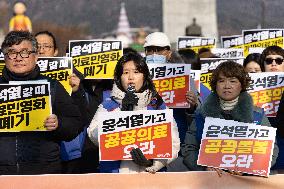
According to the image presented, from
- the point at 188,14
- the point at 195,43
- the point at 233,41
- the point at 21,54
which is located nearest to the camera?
the point at 21,54

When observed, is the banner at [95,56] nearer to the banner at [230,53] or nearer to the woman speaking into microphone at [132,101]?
the woman speaking into microphone at [132,101]

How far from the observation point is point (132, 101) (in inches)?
231

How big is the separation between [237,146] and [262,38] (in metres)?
6.75

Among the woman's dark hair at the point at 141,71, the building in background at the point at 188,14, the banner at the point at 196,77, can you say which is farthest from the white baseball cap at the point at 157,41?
the building in background at the point at 188,14

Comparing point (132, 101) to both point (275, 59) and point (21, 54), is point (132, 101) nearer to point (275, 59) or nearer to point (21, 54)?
point (21, 54)

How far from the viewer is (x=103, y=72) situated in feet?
28.3

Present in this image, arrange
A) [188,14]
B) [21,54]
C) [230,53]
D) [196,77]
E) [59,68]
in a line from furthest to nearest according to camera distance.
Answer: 1. [188,14]
2. [230,53]
3. [196,77]
4. [59,68]
5. [21,54]

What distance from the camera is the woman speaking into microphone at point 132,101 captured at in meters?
5.84

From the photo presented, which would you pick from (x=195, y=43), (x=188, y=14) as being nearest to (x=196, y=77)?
(x=195, y=43)

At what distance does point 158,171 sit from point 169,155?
25cm

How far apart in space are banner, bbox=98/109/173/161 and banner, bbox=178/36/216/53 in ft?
24.6

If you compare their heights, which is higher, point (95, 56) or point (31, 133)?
point (95, 56)

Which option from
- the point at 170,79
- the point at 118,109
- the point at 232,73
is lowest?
the point at 118,109

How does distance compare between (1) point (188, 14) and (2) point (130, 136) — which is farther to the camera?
(1) point (188, 14)
